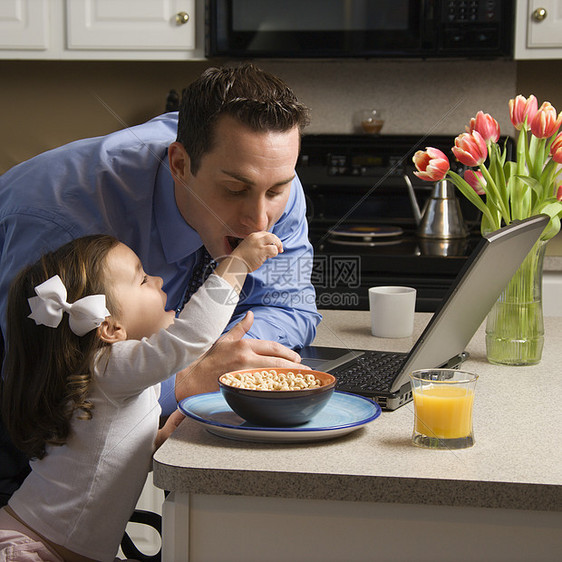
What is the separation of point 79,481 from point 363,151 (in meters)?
2.29

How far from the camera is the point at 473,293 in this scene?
1.16 m

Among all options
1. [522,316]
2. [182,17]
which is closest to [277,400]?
[522,316]

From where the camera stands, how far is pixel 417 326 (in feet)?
5.35

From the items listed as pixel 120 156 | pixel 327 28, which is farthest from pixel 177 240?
pixel 327 28

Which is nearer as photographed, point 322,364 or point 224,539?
point 224,539

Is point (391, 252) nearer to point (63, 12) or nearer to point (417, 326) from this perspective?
point (417, 326)

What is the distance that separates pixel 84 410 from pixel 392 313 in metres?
0.65

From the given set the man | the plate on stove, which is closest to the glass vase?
the man

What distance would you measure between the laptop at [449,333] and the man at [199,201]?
0.34 feet

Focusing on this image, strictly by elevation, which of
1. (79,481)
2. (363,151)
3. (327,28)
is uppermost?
(327,28)

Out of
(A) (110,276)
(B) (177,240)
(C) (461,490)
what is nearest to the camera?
(C) (461,490)

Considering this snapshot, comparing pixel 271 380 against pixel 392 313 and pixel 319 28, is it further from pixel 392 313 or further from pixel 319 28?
pixel 319 28

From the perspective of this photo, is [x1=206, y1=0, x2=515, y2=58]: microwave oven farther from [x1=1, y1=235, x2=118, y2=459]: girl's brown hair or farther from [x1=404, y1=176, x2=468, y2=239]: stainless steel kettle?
[x1=1, y1=235, x2=118, y2=459]: girl's brown hair

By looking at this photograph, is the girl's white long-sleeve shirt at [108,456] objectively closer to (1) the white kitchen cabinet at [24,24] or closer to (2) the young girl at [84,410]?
(2) the young girl at [84,410]
